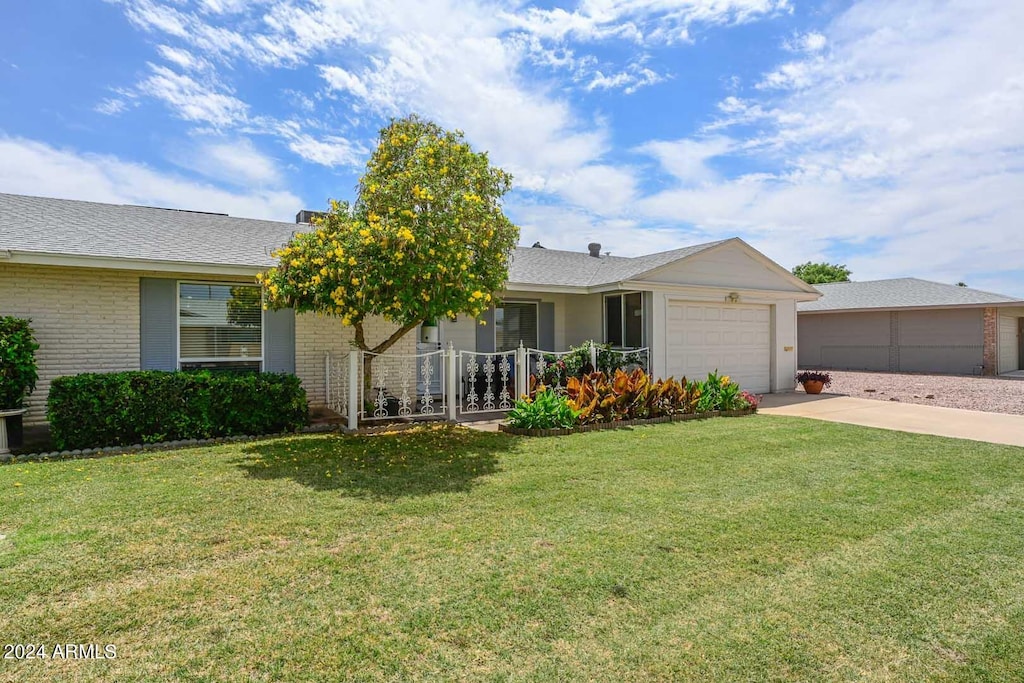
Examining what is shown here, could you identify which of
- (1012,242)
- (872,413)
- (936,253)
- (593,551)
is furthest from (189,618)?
(936,253)

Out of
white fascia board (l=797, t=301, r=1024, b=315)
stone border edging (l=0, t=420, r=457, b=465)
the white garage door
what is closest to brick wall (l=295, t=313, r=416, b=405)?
stone border edging (l=0, t=420, r=457, b=465)

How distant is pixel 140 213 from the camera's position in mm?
10789

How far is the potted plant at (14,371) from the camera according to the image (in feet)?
22.2

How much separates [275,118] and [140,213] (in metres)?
3.30

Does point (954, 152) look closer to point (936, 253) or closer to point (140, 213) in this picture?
point (936, 253)

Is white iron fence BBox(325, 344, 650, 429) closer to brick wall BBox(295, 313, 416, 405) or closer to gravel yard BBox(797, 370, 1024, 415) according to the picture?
brick wall BBox(295, 313, 416, 405)

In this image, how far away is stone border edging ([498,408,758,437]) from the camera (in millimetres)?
8086

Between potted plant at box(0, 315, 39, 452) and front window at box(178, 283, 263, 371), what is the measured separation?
2.10 meters

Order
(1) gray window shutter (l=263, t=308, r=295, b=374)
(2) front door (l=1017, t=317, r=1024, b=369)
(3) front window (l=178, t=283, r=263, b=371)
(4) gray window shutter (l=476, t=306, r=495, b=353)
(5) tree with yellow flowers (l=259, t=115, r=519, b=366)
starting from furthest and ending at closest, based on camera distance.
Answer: (2) front door (l=1017, t=317, r=1024, b=369)
(4) gray window shutter (l=476, t=306, r=495, b=353)
(1) gray window shutter (l=263, t=308, r=295, b=374)
(3) front window (l=178, t=283, r=263, b=371)
(5) tree with yellow flowers (l=259, t=115, r=519, b=366)

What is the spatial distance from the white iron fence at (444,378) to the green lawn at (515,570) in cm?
281

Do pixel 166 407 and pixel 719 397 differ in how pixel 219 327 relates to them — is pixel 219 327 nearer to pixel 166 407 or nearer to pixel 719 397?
pixel 166 407

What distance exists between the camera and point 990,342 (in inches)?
758

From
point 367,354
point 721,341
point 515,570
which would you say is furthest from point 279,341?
point 721,341

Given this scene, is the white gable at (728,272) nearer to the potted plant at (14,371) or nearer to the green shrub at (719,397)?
the green shrub at (719,397)
